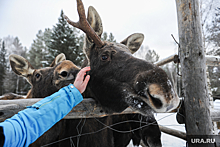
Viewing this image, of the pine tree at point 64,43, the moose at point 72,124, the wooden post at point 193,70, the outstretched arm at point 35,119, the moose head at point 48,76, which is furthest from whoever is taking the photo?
the pine tree at point 64,43

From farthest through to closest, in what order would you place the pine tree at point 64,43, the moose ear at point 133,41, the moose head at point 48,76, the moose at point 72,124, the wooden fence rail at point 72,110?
1. the pine tree at point 64,43
2. the moose ear at point 133,41
3. the moose head at point 48,76
4. the moose at point 72,124
5. the wooden fence rail at point 72,110

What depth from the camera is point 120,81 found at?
161cm

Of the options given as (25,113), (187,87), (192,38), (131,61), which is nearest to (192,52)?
(192,38)

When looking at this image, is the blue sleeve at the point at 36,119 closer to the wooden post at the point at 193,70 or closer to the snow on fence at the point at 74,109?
the snow on fence at the point at 74,109

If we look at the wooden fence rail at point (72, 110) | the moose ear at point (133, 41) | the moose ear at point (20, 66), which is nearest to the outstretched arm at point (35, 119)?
the wooden fence rail at point (72, 110)

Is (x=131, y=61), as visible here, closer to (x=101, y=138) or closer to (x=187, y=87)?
(x=187, y=87)

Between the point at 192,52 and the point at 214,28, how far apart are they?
566 cm

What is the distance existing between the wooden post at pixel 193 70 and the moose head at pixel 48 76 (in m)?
1.97

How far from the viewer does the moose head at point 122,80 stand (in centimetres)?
123

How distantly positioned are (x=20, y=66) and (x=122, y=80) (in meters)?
3.00

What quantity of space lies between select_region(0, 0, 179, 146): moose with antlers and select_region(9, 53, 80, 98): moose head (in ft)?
0.17

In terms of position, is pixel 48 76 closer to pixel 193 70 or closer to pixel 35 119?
pixel 35 119

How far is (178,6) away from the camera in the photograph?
1.99 metres

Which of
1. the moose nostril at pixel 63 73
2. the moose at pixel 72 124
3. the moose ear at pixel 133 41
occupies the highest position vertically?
the moose ear at pixel 133 41
